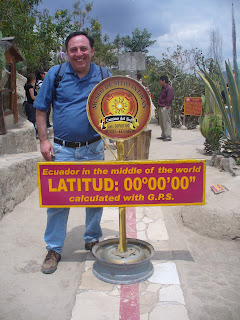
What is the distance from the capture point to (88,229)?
3072mm

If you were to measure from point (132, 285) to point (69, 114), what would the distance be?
1.40 metres

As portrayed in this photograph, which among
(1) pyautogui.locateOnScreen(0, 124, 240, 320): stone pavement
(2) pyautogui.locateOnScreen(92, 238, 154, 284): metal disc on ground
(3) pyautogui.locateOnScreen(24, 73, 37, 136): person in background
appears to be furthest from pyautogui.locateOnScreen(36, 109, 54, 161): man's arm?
(3) pyautogui.locateOnScreen(24, 73, 37, 136): person in background

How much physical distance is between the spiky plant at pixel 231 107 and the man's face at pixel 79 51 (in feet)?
10.9

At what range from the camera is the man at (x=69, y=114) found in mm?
2672

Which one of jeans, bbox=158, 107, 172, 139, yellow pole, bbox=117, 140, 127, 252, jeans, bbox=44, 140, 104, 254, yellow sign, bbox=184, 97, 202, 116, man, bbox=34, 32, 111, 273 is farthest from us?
yellow sign, bbox=184, 97, 202, 116

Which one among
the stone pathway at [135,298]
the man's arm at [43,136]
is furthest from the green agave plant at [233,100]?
the man's arm at [43,136]

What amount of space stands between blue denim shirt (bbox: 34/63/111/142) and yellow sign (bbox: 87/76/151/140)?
293 millimetres

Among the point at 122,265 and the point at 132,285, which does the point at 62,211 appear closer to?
the point at 122,265

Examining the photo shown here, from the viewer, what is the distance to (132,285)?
260cm

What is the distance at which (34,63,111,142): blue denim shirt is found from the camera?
2689mm

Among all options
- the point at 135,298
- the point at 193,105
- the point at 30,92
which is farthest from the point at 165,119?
the point at 135,298

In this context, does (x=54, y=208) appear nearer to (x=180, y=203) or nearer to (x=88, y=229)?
(x=88, y=229)

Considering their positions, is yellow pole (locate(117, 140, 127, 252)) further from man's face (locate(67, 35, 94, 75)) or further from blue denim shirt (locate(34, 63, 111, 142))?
man's face (locate(67, 35, 94, 75))

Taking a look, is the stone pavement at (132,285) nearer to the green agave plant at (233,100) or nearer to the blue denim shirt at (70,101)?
the blue denim shirt at (70,101)
